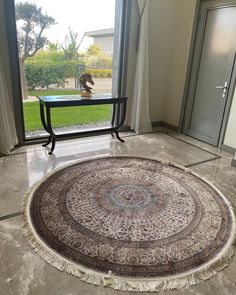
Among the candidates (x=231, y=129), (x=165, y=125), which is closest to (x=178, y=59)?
(x=165, y=125)

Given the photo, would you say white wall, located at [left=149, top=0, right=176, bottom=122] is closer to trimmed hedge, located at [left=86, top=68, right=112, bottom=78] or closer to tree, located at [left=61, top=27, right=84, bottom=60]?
trimmed hedge, located at [left=86, top=68, right=112, bottom=78]

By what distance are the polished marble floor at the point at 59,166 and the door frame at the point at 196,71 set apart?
0.34 m

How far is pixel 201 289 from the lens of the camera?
1.52m

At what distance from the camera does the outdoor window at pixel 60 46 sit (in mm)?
3430

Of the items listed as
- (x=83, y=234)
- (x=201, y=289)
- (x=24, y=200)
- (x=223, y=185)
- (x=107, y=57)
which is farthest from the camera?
(x=107, y=57)

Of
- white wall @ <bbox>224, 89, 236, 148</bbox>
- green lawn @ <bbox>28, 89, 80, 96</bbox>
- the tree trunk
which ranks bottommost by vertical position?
white wall @ <bbox>224, 89, 236, 148</bbox>

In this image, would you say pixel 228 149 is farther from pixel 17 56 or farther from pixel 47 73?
pixel 17 56

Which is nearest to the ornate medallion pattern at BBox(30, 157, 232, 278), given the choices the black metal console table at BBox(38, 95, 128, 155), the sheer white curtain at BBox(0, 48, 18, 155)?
the black metal console table at BBox(38, 95, 128, 155)

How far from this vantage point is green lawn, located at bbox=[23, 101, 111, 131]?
4.25m

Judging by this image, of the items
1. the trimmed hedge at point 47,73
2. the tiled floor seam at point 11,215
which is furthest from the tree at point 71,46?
the tiled floor seam at point 11,215

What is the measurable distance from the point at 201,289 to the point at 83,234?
920 millimetres

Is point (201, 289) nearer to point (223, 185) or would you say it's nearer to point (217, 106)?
point (223, 185)

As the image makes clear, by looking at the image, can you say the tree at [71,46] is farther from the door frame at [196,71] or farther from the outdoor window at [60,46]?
the door frame at [196,71]

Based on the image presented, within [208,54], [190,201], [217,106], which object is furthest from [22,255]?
[208,54]
